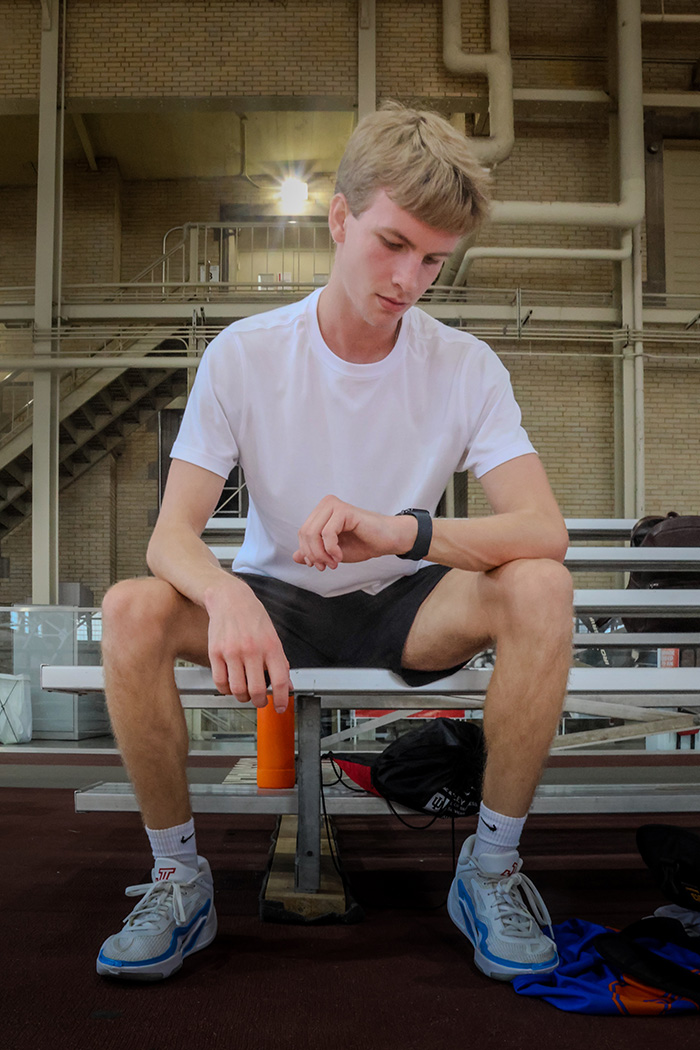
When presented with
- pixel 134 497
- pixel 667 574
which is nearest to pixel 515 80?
pixel 134 497

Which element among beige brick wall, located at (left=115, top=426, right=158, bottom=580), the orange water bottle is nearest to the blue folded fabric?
the orange water bottle

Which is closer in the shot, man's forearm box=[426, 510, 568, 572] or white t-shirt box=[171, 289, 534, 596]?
man's forearm box=[426, 510, 568, 572]

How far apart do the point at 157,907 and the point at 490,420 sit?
101 cm

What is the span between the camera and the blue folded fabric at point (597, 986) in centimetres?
116

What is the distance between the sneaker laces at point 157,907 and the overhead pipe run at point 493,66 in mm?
8690

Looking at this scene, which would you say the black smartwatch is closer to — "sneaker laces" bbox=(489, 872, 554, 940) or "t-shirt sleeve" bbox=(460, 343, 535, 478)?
"t-shirt sleeve" bbox=(460, 343, 535, 478)

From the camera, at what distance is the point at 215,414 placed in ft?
5.21

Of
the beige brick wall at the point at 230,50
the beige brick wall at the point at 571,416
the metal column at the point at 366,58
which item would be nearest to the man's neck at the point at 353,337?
the beige brick wall at the point at 571,416

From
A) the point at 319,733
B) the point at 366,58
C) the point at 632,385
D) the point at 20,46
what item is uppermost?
the point at 20,46

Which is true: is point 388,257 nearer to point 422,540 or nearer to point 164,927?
point 422,540

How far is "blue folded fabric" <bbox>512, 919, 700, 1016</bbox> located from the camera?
1.16 m

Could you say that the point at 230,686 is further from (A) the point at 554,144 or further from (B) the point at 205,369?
(A) the point at 554,144

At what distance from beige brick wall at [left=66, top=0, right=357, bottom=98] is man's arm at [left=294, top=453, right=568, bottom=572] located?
8963 mm

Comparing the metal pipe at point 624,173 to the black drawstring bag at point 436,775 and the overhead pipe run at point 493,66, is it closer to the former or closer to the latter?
the overhead pipe run at point 493,66
